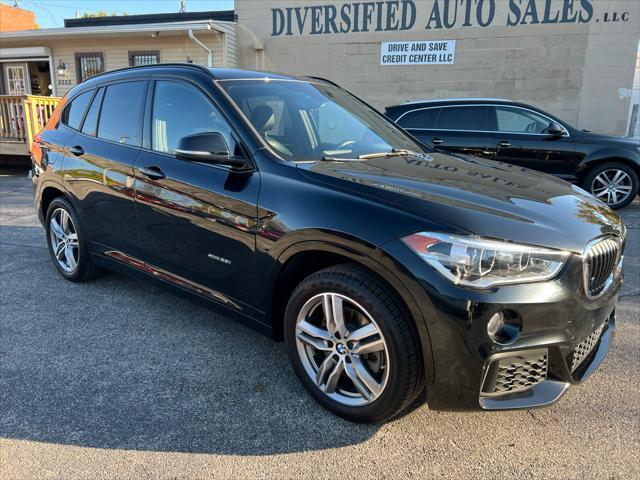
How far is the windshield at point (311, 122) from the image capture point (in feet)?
9.87

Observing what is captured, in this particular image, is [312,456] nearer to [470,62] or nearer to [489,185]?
[489,185]

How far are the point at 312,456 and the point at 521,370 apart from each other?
102 cm

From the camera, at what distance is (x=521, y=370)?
7.16 ft

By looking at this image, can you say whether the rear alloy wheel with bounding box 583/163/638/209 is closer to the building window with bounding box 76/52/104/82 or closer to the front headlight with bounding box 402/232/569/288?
the front headlight with bounding box 402/232/569/288

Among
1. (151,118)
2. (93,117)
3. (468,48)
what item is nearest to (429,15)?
(468,48)

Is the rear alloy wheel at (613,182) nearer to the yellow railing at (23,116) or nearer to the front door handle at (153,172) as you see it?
the front door handle at (153,172)

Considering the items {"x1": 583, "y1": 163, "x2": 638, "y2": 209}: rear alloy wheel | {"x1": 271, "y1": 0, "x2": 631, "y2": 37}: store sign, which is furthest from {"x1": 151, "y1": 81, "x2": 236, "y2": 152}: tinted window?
{"x1": 271, "y1": 0, "x2": 631, "y2": 37}: store sign

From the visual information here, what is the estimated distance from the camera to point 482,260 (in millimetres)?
2074

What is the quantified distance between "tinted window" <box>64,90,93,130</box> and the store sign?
11.2 m

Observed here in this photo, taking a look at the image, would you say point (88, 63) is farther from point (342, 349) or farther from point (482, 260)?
point (482, 260)

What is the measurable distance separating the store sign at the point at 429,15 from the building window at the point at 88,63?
6141 mm

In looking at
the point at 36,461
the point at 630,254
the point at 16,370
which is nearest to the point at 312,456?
the point at 36,461

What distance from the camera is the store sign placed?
1243cm

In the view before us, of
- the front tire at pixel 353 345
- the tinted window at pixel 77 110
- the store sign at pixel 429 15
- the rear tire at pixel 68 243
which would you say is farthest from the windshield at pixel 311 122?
the store sign at pixel 429 15
